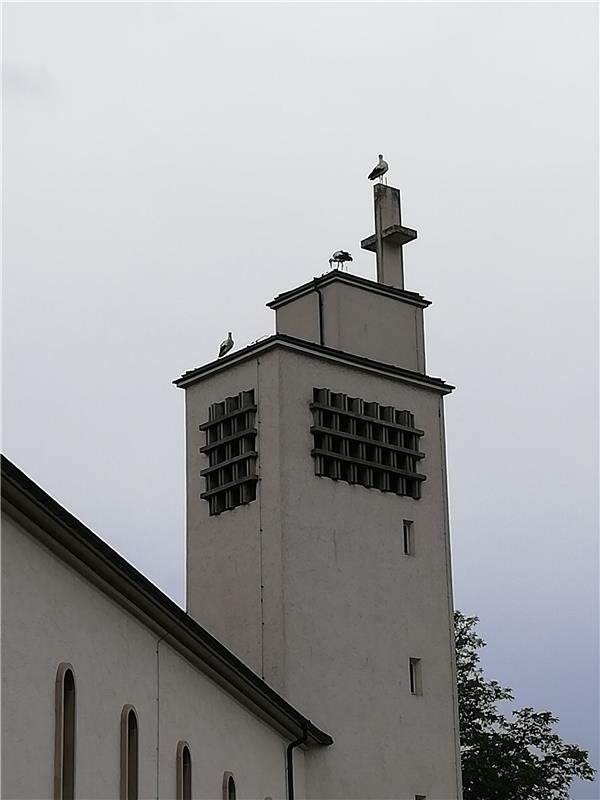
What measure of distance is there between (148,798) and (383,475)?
11678 mm

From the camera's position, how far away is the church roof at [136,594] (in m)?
17.8

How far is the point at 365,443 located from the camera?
32.4 meters

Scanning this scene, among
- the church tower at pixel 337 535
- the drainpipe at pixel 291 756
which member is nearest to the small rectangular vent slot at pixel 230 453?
the church tower at pixel 337 535

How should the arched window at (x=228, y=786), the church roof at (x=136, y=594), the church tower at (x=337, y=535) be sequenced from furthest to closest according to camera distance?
the church tower at (x=337, y=535)
the arched window at (x=228, y=786)
the church roof at (x=136, y=594)

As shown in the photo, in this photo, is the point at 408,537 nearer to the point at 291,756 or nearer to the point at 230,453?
the point at 230,453

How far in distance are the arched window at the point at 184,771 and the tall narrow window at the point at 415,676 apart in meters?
8.38

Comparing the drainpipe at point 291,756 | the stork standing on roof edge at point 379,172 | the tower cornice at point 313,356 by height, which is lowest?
the drainpipe at point 291,756

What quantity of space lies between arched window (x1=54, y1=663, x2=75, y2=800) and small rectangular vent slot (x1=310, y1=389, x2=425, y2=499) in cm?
1263

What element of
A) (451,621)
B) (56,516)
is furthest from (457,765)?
(56,516)

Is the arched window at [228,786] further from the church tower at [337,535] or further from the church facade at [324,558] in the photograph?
the church tower at [337,535]

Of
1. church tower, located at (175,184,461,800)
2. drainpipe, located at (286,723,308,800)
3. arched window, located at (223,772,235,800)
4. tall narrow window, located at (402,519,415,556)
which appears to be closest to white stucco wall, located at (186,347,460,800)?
church tower, located at (175,184,461,800)

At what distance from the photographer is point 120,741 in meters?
21.3

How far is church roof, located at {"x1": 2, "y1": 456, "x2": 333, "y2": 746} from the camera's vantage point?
17.8 meters

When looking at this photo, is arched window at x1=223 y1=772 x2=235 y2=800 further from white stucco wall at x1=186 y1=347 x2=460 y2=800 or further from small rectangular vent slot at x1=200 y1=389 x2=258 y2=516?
small rectangular vent slot at x1=200 y1=389 x2=258 y2=516
